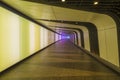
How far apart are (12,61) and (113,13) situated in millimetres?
5444

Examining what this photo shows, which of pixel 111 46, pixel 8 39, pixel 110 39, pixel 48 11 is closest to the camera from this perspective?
pixel 8 39

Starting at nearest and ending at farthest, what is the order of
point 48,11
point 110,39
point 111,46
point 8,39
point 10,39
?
point 8,39
point 10,39
point 48,11
point 111,46
point 110,39

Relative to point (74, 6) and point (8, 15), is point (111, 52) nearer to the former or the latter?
point (74, 6)

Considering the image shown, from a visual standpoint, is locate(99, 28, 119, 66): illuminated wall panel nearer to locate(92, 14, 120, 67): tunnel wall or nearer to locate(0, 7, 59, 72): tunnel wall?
locate(92, 14, 120, 67): tunnel wall

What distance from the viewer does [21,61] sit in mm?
9109

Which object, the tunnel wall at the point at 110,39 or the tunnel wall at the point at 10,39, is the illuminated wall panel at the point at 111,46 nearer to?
the tunnel wall at the point at 110,39

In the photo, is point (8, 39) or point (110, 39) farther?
point (110, 39)

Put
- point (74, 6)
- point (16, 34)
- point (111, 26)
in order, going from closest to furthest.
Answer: point (16, 34), point (74, 6), point (111, 26)

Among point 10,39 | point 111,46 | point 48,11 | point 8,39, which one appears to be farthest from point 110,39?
point 8,39

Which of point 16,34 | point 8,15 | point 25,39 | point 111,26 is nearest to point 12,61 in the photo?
point 16,34

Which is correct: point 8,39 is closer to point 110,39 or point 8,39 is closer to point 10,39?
point 10,39

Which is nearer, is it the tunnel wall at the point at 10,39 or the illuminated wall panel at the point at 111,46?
the tunnel wall at the point at 10,39

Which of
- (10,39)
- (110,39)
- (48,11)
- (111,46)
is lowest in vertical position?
(111,46)

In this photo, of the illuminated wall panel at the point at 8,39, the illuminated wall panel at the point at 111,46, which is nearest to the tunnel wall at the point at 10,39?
the illuminated wall panel at the point at 8,39
